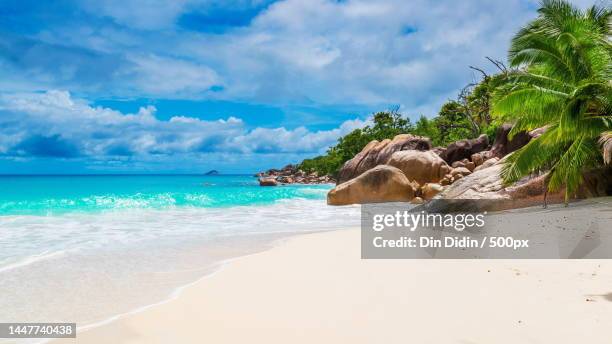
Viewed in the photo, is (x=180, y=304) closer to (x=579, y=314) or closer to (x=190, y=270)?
(x=190, y=270)

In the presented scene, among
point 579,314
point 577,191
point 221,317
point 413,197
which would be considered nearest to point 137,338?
point 221,317

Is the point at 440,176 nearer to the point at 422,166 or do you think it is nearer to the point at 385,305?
the point at 422,166

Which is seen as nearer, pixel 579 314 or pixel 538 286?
pixel 579 314

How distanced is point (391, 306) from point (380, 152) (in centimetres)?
2751

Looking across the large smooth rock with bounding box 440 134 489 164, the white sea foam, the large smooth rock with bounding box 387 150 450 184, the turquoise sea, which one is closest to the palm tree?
the white sea foam

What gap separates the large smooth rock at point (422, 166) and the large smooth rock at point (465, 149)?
3715 mm

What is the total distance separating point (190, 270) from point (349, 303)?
2929 millimetres

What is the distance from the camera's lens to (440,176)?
21547 mm

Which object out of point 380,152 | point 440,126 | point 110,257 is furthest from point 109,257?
point 440,126

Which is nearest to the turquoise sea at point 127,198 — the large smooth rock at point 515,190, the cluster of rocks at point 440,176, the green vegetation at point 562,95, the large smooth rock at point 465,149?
the cluster of rocks at point 440,176

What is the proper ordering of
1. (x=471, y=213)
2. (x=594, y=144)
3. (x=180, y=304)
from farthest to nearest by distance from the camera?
(x=594, y=144) → (x=471, y=213) → (x=180, y=304)

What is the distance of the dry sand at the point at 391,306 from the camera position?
12.1 feet

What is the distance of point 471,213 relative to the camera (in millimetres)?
10609

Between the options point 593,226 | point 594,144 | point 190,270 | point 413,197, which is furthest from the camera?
point 413,197
